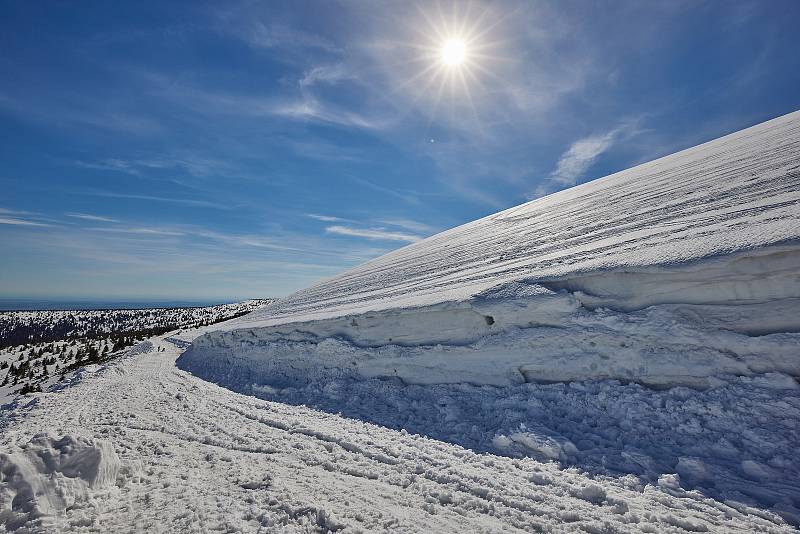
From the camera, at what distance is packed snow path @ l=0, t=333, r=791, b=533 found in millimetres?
2486

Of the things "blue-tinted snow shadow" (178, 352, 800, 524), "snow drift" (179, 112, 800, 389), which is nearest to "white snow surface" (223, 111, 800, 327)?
"snow drift" (179, 112, 800, 389)

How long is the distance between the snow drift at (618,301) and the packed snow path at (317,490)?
141 cm

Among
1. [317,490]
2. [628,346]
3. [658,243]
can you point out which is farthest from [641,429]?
[317,490]

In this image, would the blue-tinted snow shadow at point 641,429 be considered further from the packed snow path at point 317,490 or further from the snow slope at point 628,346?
the packed snow path at point 317,490

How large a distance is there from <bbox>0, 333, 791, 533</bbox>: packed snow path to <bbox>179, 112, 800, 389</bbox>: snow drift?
141cm

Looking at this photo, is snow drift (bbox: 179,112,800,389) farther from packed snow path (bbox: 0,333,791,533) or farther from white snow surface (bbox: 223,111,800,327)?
packed snow path (bbox: 0,333,791,533)

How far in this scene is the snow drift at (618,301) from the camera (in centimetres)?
337

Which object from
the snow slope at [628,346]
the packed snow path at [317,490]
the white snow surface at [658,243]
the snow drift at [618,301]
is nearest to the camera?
the packed snow path at [317,490]

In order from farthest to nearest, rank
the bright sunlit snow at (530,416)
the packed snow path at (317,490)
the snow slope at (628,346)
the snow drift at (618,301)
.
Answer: the snow drift at (618,301)
the snow slope at (628,346)
the bright sunlit snow at (530,416)
the packed snow path at (317,490)

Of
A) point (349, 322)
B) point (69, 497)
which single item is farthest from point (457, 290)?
point (69, 497)

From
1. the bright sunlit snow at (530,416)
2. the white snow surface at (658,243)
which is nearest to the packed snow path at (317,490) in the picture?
the bright sunlit snow at (530,416)

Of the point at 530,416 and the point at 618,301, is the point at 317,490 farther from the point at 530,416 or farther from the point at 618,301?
the point at 618,301

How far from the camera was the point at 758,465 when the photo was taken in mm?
2689

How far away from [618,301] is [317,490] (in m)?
3.72
